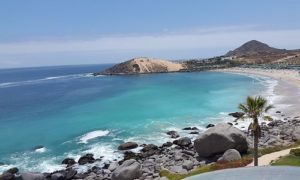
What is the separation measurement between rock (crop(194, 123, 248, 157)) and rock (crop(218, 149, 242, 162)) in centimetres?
234

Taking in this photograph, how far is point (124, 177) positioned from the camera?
36656 mm

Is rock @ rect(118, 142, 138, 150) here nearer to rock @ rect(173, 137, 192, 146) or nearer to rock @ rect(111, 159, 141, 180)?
rock @ rect(173, 137, 192, 146)

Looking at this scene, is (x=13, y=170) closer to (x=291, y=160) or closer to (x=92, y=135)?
(x=92, y=135)

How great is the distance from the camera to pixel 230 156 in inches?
1495

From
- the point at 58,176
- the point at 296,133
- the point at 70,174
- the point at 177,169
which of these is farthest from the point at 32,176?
the point at 296,133

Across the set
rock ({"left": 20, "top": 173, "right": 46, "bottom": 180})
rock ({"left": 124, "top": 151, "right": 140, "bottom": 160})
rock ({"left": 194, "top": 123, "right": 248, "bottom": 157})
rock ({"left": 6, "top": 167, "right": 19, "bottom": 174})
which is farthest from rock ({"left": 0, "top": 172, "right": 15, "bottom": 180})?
rock ({"left": 194, "top": 123, "right": 248, "bottom": 157})

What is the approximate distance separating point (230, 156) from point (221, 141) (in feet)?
10.3

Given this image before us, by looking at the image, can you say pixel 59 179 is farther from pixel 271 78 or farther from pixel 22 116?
pixel 271 78

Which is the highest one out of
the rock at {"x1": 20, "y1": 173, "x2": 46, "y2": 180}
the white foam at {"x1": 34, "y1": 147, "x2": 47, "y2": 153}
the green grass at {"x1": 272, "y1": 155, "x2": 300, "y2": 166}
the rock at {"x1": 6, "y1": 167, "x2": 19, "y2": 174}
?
the green grass at {"x1": 272, "y1": 155, "x2": 300, "y2": 166}

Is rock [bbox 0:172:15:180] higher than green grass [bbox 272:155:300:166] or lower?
lower

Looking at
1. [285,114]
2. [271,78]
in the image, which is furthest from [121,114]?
[271,78]

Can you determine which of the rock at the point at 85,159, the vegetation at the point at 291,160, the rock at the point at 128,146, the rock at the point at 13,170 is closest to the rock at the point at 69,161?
the rock at the point at 85,159

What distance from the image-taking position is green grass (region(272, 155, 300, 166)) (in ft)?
105

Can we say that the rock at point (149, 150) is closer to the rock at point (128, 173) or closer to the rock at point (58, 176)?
the rock at point (128, 173)
